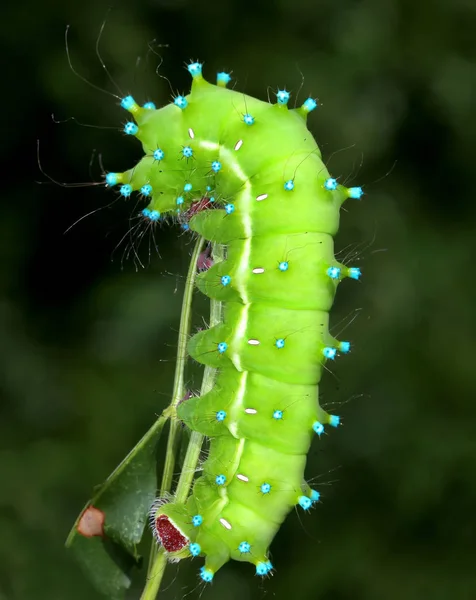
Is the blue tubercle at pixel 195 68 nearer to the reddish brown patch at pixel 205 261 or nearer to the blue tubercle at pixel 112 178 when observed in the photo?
the blue tubercle at pixel 112 178

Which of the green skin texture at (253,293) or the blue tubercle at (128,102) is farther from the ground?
the blue tubercle at (128,102)

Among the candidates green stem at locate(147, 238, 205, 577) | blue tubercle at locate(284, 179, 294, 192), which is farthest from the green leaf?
blue tubercle at locate(284, 179, 294, 192)

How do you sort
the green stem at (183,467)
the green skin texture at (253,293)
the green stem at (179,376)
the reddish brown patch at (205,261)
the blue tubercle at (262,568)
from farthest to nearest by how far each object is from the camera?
the reddish brown patch at (205,261)
the blue tubercle at (262,568)
the green skin texture at (253,293)
the green stem at (179,376)
the green stem at (183,467)

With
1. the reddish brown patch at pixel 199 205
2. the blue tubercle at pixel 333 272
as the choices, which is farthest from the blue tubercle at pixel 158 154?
the blue tubercle at pixel 333 272

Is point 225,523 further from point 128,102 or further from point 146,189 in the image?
→ point 128,102

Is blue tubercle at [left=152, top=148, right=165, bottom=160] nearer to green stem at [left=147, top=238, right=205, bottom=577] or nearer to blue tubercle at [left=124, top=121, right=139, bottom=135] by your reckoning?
blue tubercle at [left=124, top=121, right=139, bottom=135]

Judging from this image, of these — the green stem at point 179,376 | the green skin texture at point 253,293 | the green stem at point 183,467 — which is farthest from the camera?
the green skin texture at point 253,293

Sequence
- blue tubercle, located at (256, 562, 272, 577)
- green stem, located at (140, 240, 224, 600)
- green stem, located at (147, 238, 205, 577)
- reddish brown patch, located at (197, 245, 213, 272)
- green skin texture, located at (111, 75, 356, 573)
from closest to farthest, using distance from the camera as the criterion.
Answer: green stem, located at (140, 240, 224, 600), green stem, located at (147, 238, 205, 577), green skin texture, located at (111, 75, 356, 573), blue tubercle, located at (256, 562, 272, 577), reddish brown patch, located at (197, 245, 213, 272)
